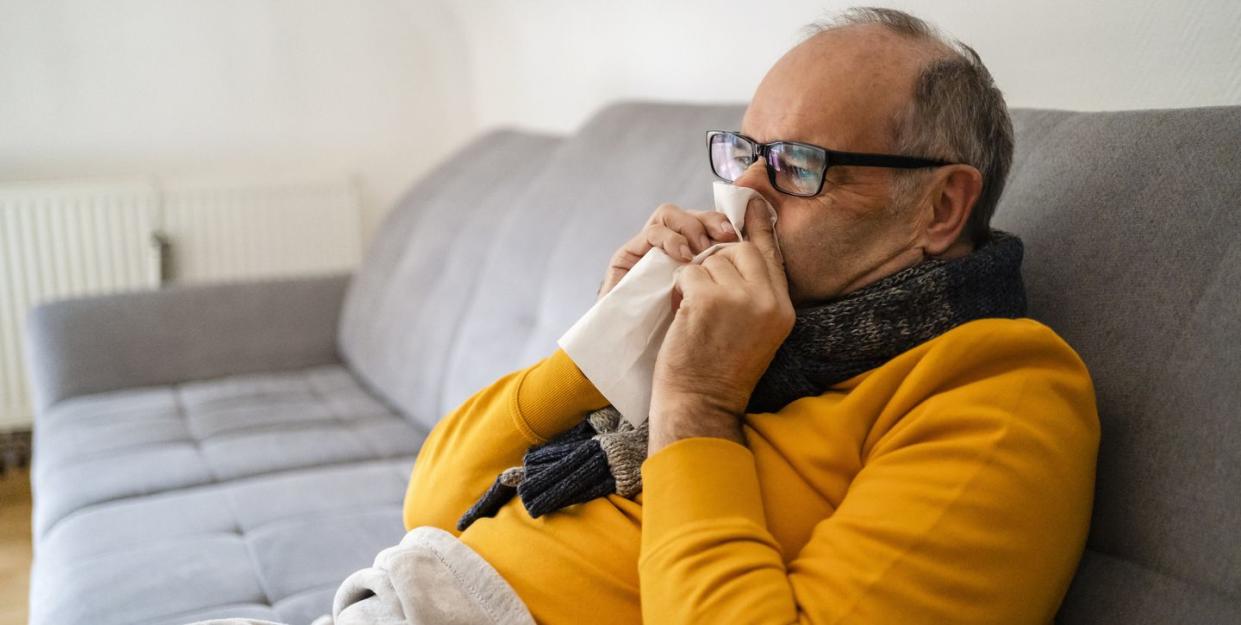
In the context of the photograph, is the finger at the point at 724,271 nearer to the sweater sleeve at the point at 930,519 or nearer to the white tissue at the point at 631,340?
the white tissue at the point at 631,340

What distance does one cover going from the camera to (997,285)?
3.34 feet

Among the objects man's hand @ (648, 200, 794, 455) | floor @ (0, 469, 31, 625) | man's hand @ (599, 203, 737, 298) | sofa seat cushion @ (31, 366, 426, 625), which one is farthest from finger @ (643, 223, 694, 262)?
floor @ (0, 469, 31, 625)

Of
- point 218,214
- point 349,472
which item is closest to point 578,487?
point 349,472

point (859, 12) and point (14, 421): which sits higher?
point (859, 12)

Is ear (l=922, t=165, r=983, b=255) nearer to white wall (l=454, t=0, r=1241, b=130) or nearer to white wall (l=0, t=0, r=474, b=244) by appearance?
white wall (l=454, t=0, r=1241, b=130)

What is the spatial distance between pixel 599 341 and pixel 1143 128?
1.90 feet

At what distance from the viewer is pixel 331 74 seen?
3393 millimetres

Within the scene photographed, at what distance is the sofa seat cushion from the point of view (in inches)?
59.0

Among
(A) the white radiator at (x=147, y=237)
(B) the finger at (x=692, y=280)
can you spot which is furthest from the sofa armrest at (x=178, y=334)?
(B) the finger at (x=692, y=280)

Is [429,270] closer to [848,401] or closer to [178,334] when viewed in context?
[178,334]

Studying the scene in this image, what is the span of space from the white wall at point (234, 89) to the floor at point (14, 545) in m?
0.88

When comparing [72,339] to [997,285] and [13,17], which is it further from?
[997,285]

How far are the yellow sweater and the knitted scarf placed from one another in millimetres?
24

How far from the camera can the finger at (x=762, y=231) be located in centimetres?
110
